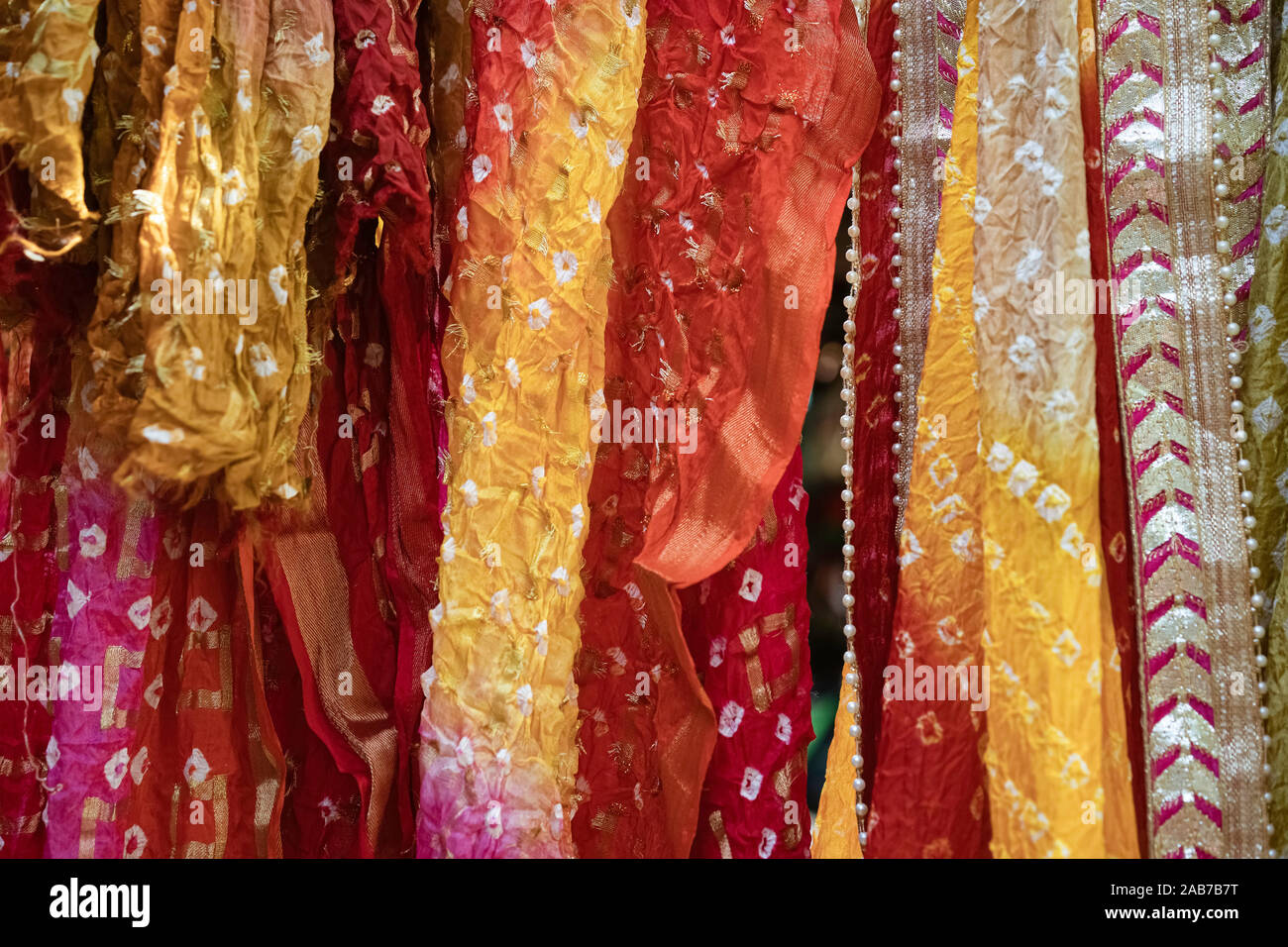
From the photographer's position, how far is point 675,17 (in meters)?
0.75

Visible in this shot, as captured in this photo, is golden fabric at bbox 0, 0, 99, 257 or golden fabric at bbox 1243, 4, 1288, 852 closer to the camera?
golden fabric at bbox 0, 0, 99, 257

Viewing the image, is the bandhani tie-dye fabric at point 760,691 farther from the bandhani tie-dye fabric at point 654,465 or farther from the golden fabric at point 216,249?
the golden fabric at point 216,249

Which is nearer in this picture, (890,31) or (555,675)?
(555,675)

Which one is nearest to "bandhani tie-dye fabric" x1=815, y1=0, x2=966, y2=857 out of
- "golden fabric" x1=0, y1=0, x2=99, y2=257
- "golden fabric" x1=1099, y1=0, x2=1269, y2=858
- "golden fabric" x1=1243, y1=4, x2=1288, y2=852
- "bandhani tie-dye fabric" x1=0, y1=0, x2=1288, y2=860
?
"bandhani tie-dye fabric" x1=0, y1=0, x2=1288, y2=860

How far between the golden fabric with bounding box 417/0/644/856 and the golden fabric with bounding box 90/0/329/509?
112mm

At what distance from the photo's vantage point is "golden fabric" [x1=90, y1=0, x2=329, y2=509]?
1.85ft

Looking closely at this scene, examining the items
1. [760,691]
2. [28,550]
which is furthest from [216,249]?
[760,691]

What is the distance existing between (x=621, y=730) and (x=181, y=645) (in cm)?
33

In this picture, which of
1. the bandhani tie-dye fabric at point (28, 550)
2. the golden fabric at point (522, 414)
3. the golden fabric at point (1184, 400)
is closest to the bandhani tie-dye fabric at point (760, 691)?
the golden fabric at point (522, 414)

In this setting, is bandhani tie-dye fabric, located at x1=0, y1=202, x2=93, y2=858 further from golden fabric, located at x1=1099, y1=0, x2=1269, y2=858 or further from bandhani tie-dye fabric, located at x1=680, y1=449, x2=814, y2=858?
golden fabric, located at x1=1099, y1=0, x2=1269, y2=858

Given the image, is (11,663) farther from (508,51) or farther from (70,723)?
(508,51)

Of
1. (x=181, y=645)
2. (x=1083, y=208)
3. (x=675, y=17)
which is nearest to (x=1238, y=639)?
(x=1083, y=208)

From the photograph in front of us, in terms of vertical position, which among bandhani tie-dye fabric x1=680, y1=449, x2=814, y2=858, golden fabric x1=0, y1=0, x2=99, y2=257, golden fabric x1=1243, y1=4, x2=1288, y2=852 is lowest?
bandhani tie-dye fabric x1=680, y1=449, x2=814, y2=858

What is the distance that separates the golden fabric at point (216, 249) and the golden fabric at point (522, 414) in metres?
0.11
